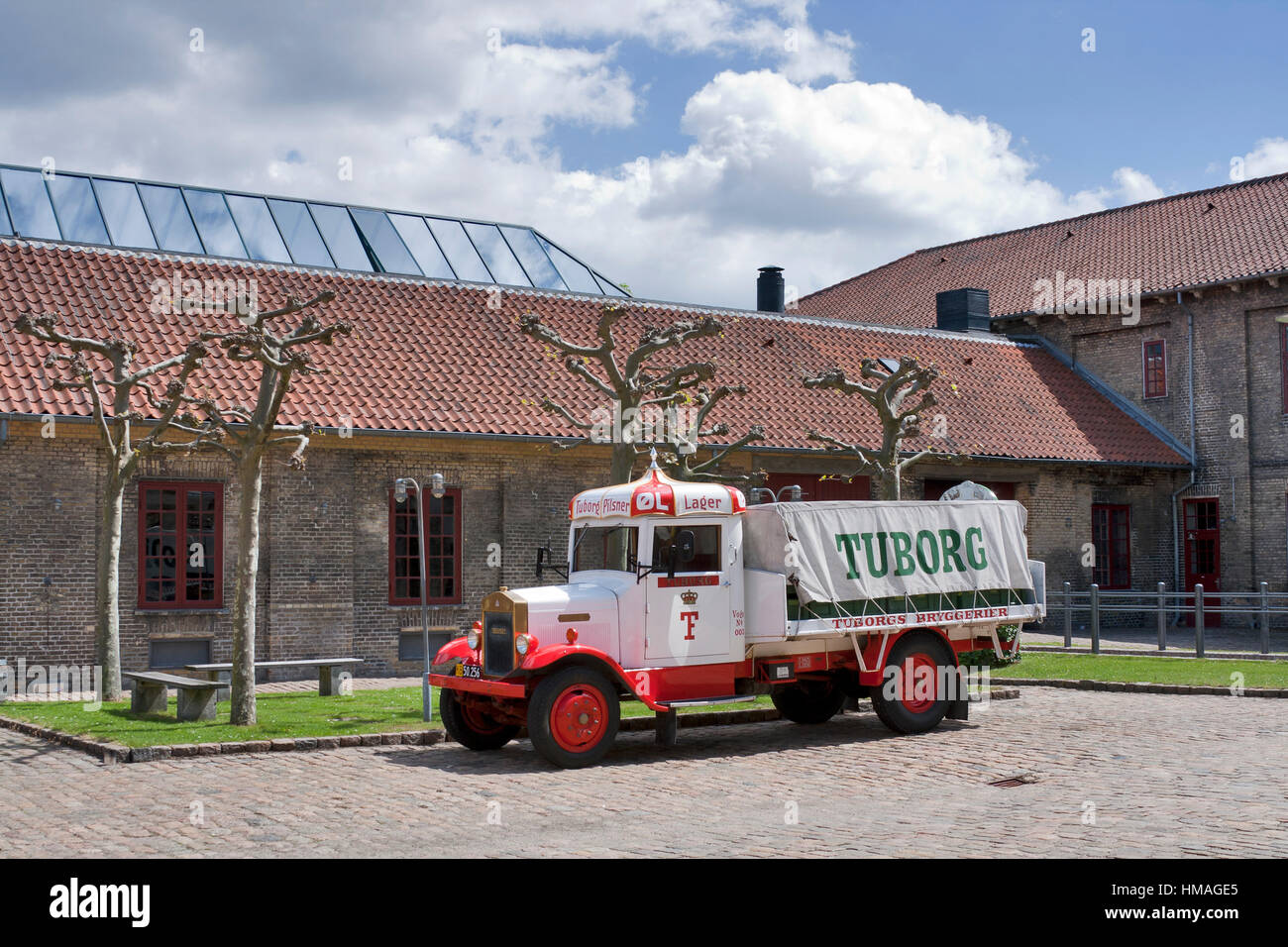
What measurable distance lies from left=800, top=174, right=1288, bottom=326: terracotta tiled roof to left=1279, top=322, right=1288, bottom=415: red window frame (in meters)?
1.50

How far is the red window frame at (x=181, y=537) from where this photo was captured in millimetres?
19594

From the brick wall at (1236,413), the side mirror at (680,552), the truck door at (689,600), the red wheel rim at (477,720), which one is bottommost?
the red wheel rim at (477,720)

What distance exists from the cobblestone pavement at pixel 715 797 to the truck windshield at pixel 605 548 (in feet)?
5.97

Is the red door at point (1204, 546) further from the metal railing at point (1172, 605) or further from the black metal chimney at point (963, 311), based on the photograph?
the black metal chimney at point (963, 311)

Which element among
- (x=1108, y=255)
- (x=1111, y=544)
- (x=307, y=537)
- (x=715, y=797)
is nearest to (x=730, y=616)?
(x=715, y=797)

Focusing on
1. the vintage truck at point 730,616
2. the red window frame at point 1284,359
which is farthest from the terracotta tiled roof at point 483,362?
the vintage truck at point 730,616

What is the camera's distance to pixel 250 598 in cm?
1373

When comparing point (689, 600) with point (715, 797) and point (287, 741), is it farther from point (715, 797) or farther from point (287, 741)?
point (287, 741)

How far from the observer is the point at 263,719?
1420 centimetres

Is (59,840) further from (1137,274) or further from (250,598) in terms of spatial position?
(1137,274)

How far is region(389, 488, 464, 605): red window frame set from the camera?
21.5 m

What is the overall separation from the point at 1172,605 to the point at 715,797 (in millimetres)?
23634

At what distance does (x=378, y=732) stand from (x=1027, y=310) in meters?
25.9

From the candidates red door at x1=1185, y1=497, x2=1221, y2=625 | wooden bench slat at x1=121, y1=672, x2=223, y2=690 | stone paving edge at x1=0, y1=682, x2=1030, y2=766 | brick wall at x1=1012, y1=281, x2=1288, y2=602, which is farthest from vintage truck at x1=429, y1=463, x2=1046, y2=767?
red door at x1=1185, y1=497, x2=1221, y2=625
